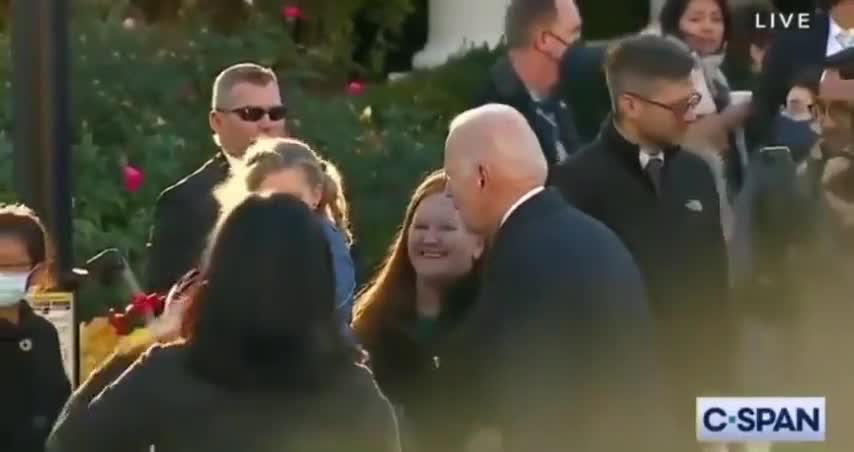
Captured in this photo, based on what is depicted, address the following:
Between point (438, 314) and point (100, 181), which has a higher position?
point (100, 181)

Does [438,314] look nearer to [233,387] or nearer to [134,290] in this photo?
[134,290]

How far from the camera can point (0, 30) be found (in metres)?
4.86

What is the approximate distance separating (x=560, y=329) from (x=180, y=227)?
1.19m

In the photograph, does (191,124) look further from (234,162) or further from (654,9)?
(654,9)

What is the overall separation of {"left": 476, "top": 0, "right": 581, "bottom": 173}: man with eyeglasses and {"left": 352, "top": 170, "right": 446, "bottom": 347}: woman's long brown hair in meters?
0.25

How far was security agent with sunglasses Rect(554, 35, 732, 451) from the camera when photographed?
385 cm

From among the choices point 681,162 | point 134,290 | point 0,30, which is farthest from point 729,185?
point 0,30

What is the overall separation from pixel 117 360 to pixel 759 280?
1478 mm

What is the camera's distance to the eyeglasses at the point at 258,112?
163 inches

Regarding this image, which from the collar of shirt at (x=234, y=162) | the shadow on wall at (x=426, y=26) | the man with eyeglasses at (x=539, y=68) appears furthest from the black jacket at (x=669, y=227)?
A: the collar of shirt at (x=234, y=162)

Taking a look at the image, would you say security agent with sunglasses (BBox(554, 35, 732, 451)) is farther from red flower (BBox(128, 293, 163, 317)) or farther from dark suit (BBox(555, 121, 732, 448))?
red flower (BBox(128, 293, 163, 317))

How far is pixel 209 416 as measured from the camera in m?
2.70

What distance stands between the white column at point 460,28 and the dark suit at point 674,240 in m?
0.38

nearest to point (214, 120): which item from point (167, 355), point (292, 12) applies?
point (292, 12)
